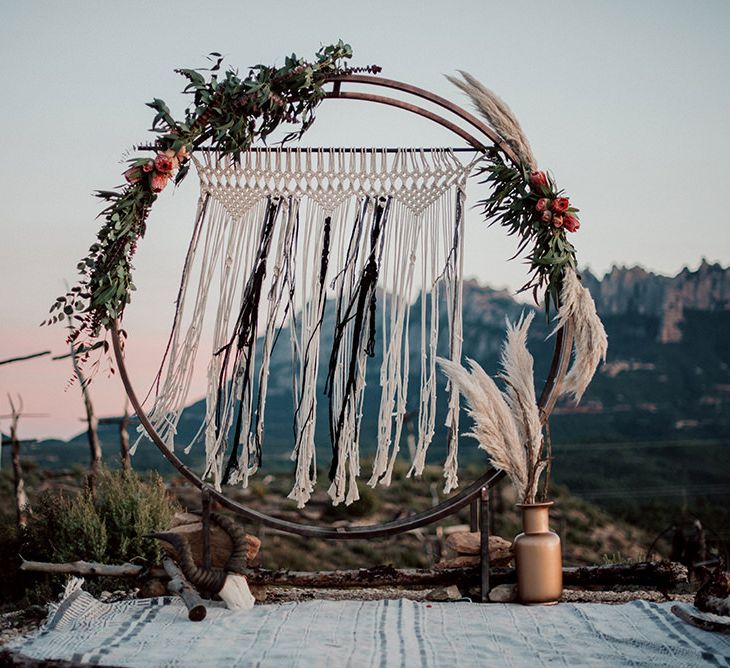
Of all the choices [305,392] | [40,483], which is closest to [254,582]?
[305,392]

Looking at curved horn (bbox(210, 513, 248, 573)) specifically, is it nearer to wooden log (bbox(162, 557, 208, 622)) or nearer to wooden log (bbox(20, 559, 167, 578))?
wooden log (bbox(162, 557, 208, 622))

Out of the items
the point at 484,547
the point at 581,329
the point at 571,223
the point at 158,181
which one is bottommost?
the point at 484,547

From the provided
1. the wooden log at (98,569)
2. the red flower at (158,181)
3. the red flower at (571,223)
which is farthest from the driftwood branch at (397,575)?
the red flower at (158,181)

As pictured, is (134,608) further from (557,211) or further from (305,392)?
(557,211)

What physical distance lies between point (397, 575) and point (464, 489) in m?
0.49

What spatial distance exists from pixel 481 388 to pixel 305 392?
2.56ft

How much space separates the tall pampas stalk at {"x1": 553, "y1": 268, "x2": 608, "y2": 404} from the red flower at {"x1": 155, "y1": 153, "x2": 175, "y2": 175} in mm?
1767

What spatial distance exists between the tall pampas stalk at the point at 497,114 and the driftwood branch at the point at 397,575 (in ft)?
5.92

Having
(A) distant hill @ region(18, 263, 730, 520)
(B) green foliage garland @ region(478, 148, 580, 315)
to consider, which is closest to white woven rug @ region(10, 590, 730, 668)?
(B) green foliage garland @ region(478, 148, 580, 315)

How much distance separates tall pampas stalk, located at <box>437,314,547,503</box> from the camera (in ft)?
12.4

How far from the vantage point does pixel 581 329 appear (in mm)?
3959

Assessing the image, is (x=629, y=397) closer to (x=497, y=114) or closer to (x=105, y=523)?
(x=105, y=523)

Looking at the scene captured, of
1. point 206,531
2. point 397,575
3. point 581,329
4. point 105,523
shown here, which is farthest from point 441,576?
point 105,523

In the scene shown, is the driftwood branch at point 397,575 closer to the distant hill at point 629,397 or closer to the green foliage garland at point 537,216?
the green foliage garland at point 537,216
